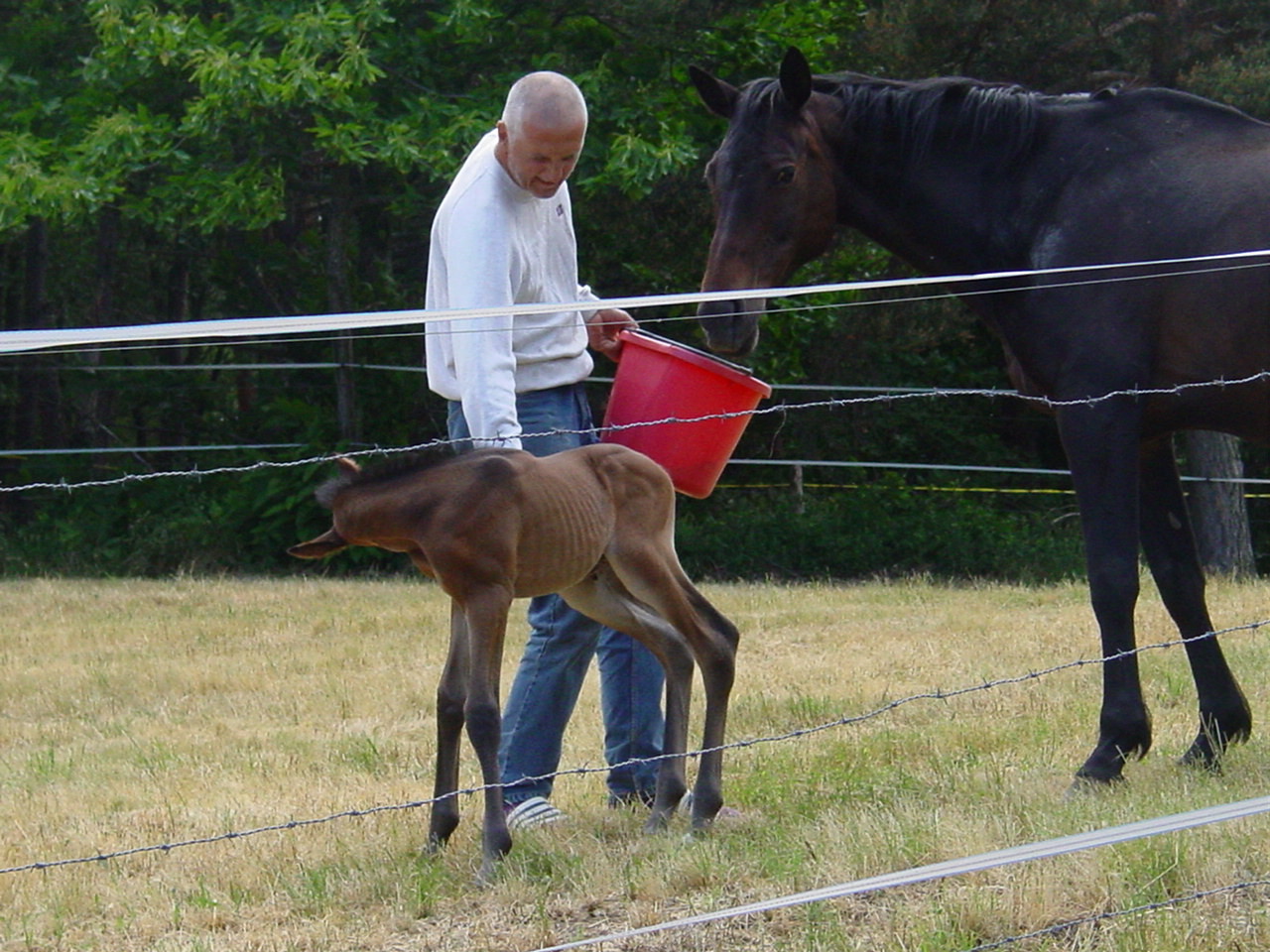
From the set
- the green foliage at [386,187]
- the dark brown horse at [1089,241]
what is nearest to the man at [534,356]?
the dark brown horse at [1089,241]

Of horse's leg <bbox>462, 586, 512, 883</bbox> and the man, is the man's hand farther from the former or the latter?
horse's leg <bbox>462, 586, 512, 883</bbox>

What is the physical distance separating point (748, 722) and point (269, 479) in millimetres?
8519

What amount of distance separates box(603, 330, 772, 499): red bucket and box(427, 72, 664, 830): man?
0.62 feet

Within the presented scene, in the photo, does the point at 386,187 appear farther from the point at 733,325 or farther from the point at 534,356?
the point at 534,356

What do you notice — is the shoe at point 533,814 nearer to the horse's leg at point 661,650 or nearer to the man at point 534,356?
the man at point 534,356

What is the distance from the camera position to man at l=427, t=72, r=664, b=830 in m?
3.88

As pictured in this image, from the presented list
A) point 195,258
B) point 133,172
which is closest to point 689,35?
point 133,172

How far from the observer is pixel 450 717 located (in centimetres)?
385

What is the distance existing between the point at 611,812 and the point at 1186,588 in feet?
6.28

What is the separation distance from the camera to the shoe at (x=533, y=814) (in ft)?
13.8

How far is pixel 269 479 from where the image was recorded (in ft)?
44.6

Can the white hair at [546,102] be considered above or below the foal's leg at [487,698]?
above

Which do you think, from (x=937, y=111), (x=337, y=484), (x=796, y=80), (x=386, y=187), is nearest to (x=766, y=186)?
(x=796, y=80)

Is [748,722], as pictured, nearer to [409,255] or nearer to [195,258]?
[409,255]
